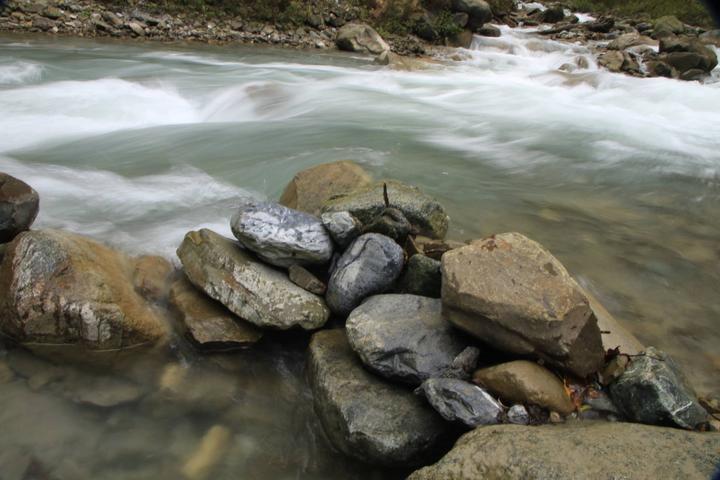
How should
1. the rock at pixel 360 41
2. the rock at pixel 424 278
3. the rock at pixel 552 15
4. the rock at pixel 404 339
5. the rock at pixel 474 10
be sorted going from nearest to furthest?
the rock at pixel 404 339, the rock at pixel 424 278, the rock at pixel 360 41, the rock at pixel 474 10, the rock at pixel 552 15

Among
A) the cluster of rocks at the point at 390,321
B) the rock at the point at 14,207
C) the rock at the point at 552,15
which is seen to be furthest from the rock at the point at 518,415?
the rock at the point at 552,15

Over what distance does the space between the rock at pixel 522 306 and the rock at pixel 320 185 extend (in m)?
2.02

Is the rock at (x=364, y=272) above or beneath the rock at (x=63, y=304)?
above

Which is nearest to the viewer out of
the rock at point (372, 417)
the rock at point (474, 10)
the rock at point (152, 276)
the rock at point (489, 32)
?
the rock at point (372, 417)

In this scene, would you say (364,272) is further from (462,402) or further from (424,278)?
(462,402)

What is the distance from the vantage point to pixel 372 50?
725 inches

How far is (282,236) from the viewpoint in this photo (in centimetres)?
412

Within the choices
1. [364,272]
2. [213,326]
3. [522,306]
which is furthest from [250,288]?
[522,306]

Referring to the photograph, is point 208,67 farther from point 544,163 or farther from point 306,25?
point 544,163

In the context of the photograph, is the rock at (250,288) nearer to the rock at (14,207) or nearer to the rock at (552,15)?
the rock at (14,207)

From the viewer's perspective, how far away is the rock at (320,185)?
205 inches

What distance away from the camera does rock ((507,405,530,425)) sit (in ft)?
9.50

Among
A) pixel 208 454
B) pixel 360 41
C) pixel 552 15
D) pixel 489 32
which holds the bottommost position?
pixel 208 454

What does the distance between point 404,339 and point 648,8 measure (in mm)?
30528
